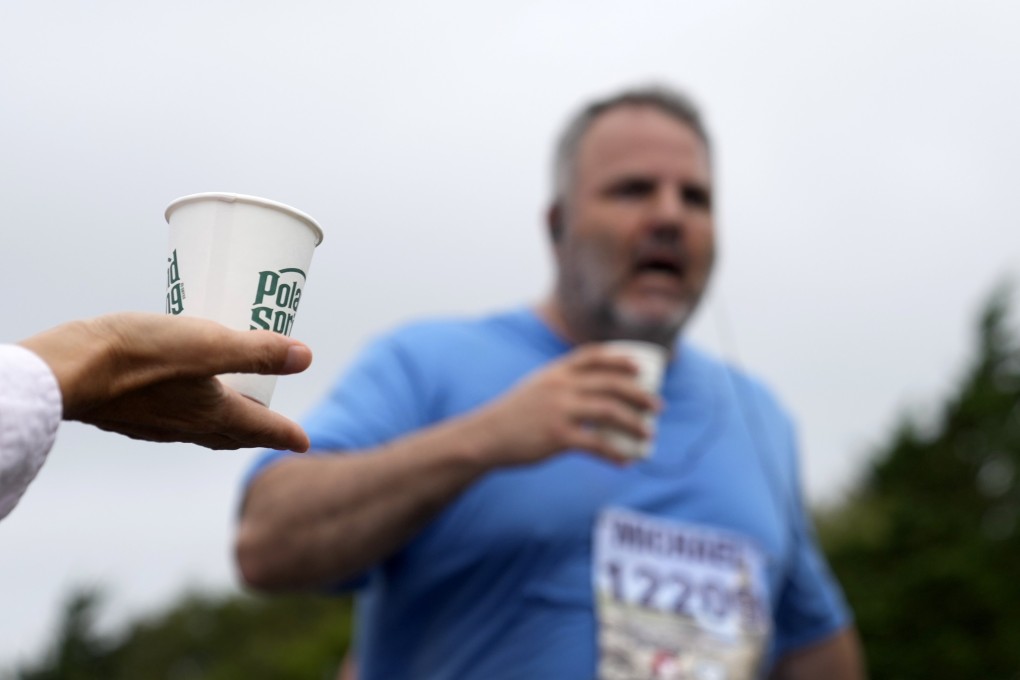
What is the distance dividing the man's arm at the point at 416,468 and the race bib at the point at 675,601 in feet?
1.14

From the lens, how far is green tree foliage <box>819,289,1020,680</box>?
9625 mm

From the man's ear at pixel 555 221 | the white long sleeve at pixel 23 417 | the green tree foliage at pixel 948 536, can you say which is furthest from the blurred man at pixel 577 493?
the green tree foliage at pixel 948 536

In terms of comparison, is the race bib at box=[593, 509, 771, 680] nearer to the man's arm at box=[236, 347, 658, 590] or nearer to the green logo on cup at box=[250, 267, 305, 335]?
the man's arm at box=[236, 347, 658, 590]

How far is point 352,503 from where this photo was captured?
2.41 m

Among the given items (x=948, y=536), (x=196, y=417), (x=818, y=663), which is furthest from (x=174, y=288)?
(x=948, y=536)

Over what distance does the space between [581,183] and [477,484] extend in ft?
3.01

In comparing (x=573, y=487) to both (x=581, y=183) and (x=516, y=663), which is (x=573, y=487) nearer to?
(x=516, y=663)

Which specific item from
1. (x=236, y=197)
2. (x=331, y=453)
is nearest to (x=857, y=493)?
(x=331, y=453)

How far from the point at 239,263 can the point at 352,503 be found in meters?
1.25

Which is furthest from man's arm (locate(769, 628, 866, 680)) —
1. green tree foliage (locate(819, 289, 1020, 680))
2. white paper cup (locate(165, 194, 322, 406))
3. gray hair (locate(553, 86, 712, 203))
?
green tree foliage (locate(819, 289, 1020, 680))

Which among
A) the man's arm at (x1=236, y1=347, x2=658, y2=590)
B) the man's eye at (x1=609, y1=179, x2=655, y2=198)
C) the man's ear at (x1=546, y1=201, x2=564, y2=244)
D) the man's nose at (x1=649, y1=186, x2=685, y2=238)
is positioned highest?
the man's eye at (x1=609, y1=179, x2=655, y2=198)

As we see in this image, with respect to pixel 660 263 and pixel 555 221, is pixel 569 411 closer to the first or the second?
pixel 660 263

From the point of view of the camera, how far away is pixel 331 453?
2.53 m

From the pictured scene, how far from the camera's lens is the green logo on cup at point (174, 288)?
1.23 metres
